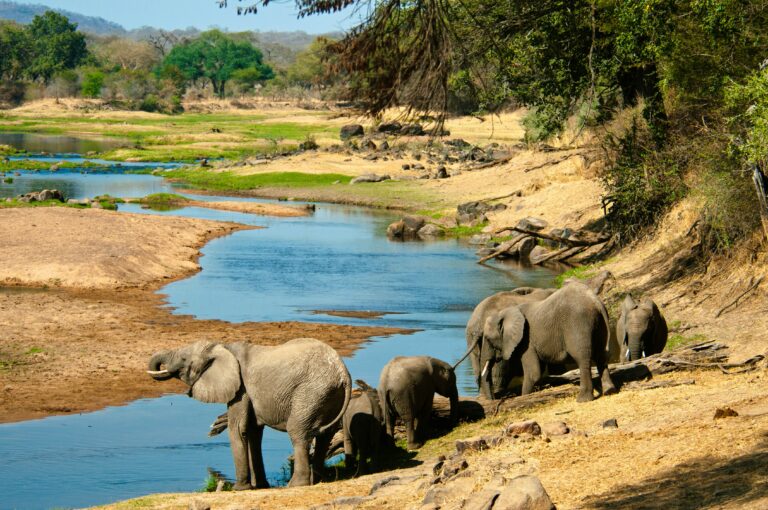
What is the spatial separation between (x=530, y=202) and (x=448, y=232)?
3760mm

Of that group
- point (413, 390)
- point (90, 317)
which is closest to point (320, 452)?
point (413, 390)

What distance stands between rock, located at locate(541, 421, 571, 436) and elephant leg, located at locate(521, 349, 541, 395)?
3.49 meters

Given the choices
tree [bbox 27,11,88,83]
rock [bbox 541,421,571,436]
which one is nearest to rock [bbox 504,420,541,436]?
rock [bbox 541,421,571,436]

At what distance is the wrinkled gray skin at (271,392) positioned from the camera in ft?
45.3

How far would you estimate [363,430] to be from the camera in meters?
14.5

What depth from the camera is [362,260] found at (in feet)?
129

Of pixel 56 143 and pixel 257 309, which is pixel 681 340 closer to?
pixel 257 309

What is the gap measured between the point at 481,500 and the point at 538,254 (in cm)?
2916

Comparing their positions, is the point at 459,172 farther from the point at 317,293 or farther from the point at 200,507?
the point at 200,507

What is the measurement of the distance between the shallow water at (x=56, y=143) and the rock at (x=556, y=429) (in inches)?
3404

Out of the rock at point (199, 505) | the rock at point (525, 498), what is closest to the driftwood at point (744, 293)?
the rock at point (199, 505)

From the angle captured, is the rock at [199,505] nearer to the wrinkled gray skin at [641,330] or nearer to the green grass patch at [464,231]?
the wrinkled gray skin at [641,330]

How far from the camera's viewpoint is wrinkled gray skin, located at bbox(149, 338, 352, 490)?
543 inches

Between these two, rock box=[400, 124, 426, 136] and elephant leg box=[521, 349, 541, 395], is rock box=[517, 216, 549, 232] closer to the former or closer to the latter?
rock box=[400, 124, 426, 136]
